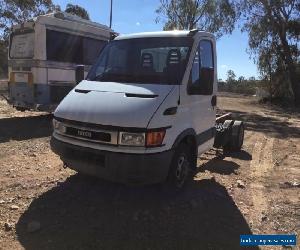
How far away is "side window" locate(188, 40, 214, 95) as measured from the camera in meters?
6.35

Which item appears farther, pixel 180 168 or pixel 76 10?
pixel 76 10

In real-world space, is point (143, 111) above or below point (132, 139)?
above

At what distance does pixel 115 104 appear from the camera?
18.4 feet

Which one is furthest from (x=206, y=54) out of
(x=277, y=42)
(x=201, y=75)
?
(x=277, y=42)

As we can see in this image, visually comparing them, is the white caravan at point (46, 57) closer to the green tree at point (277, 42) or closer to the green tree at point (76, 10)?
the green tree at point (277, 42)

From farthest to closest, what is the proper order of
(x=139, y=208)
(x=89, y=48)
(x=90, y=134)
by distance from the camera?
(x=89, y=48), (x=139, y=208), (x=90, y=134)

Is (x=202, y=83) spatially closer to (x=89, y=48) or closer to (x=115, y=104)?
(x=115, y=104)

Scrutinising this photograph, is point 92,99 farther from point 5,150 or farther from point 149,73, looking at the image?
point 5,150

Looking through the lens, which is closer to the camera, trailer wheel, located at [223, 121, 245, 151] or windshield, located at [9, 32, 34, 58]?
trailer wheel, located at [223, 121, 245, 151]

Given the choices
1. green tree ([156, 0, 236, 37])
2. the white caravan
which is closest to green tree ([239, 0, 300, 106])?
green tree ([156, 0, 236, 37])

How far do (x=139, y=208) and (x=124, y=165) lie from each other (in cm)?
84

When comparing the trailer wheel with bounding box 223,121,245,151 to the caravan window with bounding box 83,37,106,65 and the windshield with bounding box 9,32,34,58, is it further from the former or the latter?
the windshield with bounding box 9,32,34,58

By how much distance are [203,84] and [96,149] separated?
2032 millimetres

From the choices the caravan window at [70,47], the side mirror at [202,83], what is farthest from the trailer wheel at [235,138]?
the caravan window at [70,47]
